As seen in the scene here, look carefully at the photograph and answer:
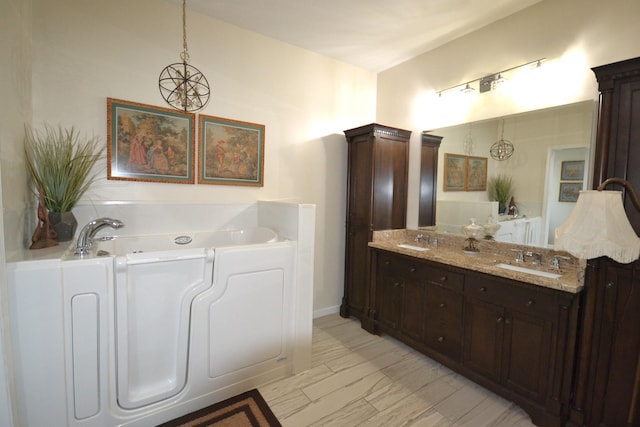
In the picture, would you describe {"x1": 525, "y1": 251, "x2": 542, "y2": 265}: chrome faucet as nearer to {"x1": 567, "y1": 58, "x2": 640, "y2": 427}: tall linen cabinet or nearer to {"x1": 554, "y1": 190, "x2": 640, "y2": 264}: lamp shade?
{"x1": 567, "y1": 58, "x2": 640, "y2": 427}: tall linen cabinet

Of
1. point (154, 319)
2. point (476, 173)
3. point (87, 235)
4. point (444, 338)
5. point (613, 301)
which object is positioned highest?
point (476, 173)

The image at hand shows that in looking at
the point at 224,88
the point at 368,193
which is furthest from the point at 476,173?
the point at 224,88

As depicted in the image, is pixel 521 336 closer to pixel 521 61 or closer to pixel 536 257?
pixel 536 257

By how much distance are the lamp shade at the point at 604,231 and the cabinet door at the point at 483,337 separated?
759 mm

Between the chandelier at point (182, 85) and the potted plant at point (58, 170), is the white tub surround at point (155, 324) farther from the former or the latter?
the chandelier at point (182, 85)

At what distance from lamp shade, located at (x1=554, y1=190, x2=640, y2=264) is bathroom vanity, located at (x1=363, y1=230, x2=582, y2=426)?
37 cm

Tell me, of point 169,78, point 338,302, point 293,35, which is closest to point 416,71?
point 293,35

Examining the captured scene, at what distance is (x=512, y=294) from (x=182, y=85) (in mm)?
2946

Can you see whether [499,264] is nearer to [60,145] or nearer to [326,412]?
[326,412]

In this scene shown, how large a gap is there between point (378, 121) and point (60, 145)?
9.97 feet

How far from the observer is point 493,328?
75.2 inches

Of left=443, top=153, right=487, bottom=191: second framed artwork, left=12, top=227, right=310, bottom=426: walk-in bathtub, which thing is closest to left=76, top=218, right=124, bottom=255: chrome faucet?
left=12, top=227, right=310, bottom=426: walk-in bathtub

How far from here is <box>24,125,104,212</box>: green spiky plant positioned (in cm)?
178

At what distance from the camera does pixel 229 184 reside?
2.65 m
